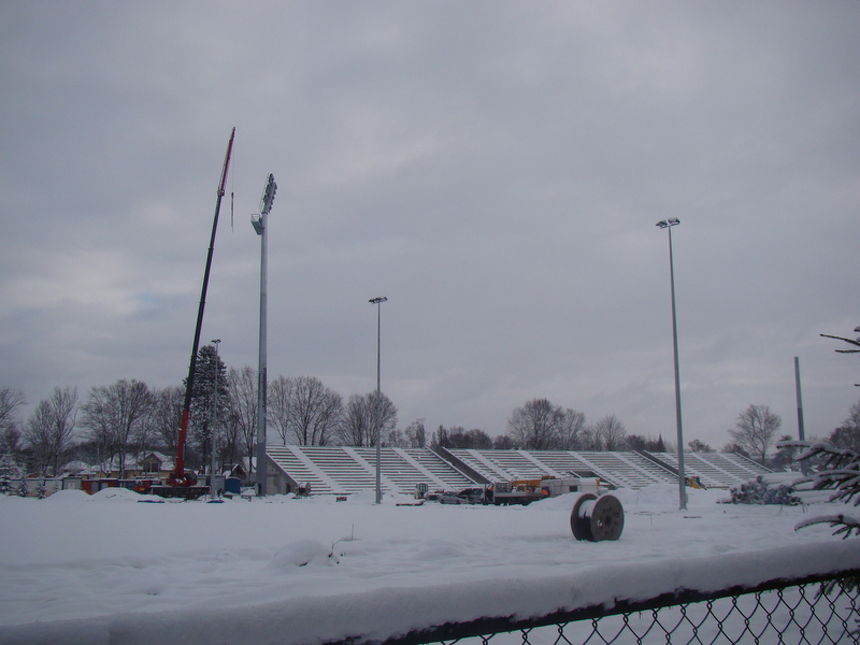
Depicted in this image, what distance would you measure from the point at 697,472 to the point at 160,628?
79.5 m

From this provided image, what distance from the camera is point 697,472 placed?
2896 inches

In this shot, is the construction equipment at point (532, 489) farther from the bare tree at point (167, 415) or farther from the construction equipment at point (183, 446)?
the bare tree at point (167, 415)

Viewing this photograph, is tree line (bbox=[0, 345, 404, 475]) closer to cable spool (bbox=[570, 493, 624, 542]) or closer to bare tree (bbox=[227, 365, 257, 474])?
bare tree (bbox=[227, 365, 257, 474])

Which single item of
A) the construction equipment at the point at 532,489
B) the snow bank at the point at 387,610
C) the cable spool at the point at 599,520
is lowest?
the construction equipment at the point at 532,489

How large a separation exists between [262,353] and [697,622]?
37.0 m

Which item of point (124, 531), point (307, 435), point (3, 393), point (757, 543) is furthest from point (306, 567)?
point (307, 435)

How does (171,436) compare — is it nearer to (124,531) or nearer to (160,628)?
(124,531)

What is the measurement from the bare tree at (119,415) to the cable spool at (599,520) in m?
77.9

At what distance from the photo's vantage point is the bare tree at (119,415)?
8200 cm

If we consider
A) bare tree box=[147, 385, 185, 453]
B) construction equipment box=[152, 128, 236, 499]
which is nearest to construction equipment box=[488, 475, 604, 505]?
construction equipment box=[152, 128, 236, 499]

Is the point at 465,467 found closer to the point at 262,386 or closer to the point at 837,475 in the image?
the point at 262,386

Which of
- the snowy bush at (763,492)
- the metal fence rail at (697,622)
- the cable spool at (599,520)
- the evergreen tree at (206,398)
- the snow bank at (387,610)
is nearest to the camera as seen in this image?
the snow bank at (387,610)

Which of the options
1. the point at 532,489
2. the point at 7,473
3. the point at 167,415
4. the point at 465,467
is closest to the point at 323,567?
the point at 532,489

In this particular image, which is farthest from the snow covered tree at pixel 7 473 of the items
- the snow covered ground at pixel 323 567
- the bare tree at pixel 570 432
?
the bare tree at pixel 570 432
